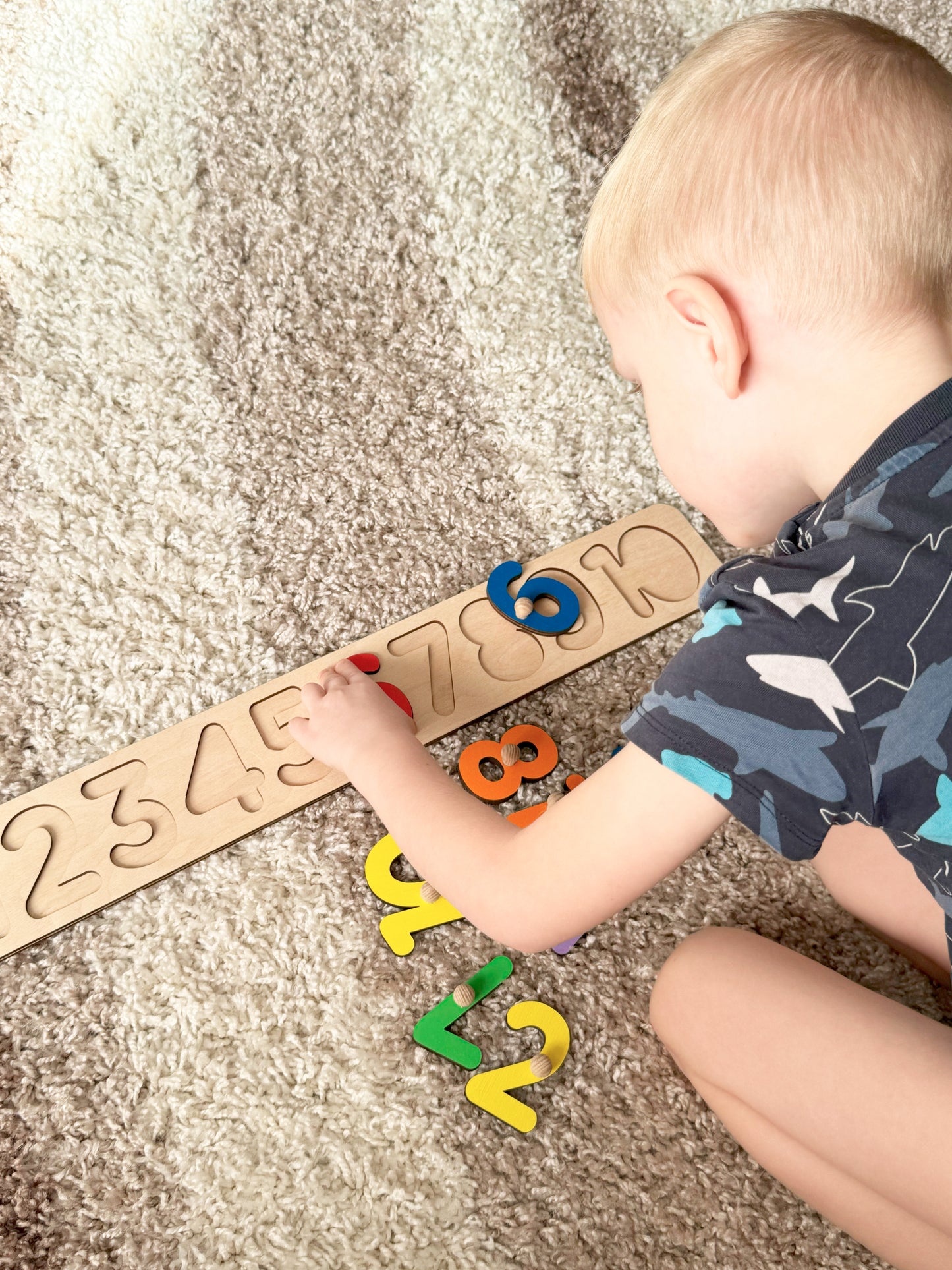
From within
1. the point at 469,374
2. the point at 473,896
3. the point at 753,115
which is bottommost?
the point at 473,896

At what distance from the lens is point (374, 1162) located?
24.4 inches

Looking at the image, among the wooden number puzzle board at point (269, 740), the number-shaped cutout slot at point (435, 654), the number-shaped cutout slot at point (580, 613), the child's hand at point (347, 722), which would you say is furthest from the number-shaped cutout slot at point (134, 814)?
the number-shaped cutout slot at point (580, 613)

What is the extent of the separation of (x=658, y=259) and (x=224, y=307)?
0.53 metres

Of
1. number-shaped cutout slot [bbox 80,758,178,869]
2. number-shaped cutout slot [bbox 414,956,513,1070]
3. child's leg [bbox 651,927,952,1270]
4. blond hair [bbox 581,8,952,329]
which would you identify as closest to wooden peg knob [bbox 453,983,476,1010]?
number-shaped cutout slot [bbox 414,956,513,1070]

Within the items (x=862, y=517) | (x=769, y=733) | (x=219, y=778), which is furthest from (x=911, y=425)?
(x=219, y=778)

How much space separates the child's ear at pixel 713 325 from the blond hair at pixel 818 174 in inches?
0.6

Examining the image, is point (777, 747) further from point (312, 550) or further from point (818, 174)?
point (312, 550)

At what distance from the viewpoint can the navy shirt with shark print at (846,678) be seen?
1.47 feet

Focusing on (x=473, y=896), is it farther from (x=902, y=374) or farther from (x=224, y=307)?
(x=224, y=307)

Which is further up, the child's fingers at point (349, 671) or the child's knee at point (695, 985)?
the child's fingers at point (349, 671)

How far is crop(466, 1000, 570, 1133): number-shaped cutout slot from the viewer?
2.09 ft

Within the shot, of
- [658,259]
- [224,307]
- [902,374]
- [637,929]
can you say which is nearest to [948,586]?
[902,374]

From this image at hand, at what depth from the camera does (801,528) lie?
54cm

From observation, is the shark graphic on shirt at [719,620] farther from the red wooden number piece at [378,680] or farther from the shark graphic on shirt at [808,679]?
the red wooden number piece at [378,680]
